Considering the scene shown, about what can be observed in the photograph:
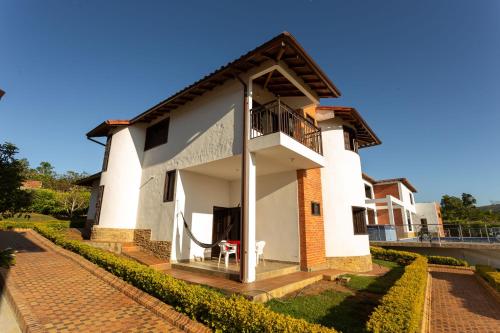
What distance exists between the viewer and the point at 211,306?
14.2 feet

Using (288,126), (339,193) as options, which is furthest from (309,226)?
(288,126)

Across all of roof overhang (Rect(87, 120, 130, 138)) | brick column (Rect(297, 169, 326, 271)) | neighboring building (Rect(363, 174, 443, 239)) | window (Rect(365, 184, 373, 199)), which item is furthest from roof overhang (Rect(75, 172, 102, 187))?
window (Rect(365, 184, 373, 199))

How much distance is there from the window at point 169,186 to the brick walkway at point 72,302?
144 inches

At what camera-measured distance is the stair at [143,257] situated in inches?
344

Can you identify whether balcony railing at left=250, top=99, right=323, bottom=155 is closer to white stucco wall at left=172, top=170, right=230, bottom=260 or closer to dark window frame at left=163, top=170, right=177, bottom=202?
white stucco wall at left=172, top=170, right=230, bottom=260

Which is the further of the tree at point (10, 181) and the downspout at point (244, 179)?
the downspout at point (244, 179)

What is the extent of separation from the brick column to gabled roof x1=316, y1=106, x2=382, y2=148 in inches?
126

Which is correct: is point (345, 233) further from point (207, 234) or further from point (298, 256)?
point (207, 234)

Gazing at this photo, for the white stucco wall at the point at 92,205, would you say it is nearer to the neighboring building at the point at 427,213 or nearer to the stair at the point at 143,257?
Result: the stair at the point at 143,257

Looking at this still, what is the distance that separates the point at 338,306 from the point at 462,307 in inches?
162

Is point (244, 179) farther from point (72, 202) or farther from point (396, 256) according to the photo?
point (72, 202)

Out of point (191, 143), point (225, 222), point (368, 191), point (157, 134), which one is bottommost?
point (225, 222)

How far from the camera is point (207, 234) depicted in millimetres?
10641

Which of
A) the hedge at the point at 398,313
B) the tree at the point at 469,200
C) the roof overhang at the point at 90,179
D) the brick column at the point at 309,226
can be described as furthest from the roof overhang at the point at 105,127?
the tree at the point at 469,200
